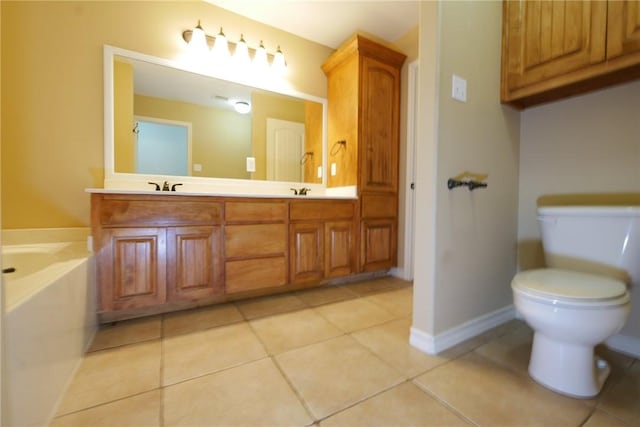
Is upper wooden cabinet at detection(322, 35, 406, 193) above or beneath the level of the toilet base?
above

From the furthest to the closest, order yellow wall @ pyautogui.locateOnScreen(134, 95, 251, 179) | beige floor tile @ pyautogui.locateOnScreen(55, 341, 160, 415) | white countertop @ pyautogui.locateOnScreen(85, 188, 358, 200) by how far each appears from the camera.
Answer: yellow wall @ pyautogui.locateOnScreen(134, 95, 251, 179) < white countertop @ pyautogui.locateOnScreen(85, 188, 358, 200) < beige floor tile @ pyautogui.locateOnScreen(55, 341, 160, 415)

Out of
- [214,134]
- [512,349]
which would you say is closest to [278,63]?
[214,134]

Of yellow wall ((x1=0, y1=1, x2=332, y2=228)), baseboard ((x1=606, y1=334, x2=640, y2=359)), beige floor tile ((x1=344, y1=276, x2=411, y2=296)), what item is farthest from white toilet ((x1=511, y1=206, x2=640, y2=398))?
yellow wall ((x1=0, y1=1, x2=332, y2=228))

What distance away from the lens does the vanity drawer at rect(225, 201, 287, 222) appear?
178 centimetres

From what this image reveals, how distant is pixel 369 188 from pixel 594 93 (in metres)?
1.45

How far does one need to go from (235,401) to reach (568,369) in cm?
123

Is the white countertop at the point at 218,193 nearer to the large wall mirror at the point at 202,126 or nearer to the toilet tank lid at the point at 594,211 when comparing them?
the large wall mirror at the point at 202,126

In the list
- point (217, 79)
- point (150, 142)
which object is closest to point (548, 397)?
point (150, 142)

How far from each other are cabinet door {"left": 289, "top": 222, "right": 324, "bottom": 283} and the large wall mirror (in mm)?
651

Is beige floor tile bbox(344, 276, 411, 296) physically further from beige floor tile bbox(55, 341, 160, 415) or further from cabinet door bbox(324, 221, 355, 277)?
beige floor tile bbox(55, 341, 160, 415)

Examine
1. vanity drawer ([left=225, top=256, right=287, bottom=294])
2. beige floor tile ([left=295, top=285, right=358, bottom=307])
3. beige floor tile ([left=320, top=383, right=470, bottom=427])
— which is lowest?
beige floor tile ([left=320, top=383, right=470, bottom=427])

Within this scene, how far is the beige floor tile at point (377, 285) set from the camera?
2.18 metres

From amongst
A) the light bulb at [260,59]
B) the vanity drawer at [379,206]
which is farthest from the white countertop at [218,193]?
the light bulb at [260,59]

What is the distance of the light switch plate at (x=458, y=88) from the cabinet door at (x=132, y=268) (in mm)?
1742
